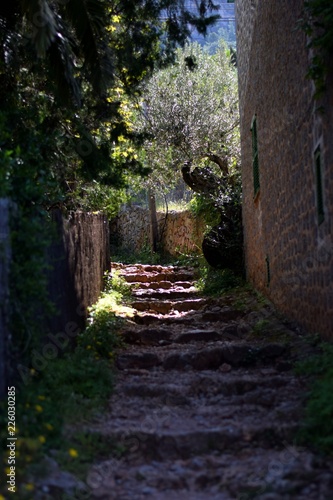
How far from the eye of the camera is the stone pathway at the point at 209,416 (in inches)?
173

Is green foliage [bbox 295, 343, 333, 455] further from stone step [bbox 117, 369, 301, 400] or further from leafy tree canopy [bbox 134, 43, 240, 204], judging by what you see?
leafy tree canopy [bbox 134, 43, 240, 204]

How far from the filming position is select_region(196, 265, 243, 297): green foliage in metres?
13.2

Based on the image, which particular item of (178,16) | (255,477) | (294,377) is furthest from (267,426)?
(178,16)

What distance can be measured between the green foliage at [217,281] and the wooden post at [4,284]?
805 centimetres

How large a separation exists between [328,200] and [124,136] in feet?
13.8

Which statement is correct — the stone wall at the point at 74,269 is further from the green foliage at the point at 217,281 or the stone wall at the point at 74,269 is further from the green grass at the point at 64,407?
the green foliage at the point at 217,281

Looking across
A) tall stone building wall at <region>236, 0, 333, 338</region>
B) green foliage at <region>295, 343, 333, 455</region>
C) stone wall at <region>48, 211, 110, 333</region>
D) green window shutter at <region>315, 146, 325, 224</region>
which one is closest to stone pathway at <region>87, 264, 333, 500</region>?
green foliage at <region>295, 343, 333, 455</region>

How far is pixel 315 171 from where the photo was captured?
7305mm

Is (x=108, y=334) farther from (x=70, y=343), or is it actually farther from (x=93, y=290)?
(x=93, y=290)

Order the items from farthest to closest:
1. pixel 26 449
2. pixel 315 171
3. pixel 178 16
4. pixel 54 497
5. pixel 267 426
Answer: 1. pixel 178 16
2. pixel 315 171
3. pixel 267 426
4. pixel 26 449
5. pixel 54 497

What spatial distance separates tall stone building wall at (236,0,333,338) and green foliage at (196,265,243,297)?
0.72m

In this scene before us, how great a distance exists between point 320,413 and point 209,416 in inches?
45.7

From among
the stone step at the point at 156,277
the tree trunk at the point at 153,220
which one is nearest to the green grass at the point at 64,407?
the stone step at the point at 156,277

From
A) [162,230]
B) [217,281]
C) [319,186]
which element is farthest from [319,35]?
[162,230]
